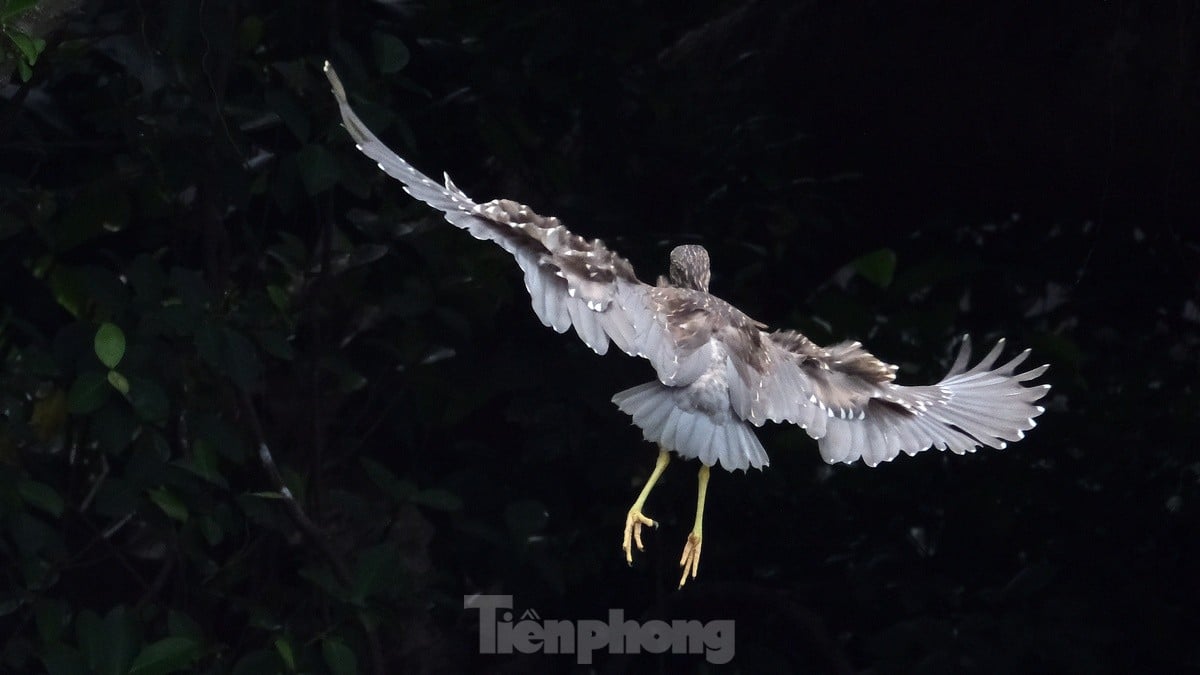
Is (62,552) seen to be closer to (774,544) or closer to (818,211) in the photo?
(774,544)

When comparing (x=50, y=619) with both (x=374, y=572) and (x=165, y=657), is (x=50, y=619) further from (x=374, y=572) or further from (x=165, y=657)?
(x=374, y=572)

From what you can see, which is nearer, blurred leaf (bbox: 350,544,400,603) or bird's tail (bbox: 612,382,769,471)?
bird's tail (bbox: 612,382,769,471)

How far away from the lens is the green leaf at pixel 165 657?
2.62 meters

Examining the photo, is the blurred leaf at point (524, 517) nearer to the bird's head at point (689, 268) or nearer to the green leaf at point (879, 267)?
the green leaf at point (879, 267)

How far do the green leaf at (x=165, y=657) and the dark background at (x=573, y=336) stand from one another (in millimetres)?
16

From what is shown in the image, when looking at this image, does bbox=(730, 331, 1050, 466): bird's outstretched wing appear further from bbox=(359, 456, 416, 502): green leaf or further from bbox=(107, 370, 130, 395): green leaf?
bbox=(107, 370, 130, 395): green leaf

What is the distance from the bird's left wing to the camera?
1.78 meters

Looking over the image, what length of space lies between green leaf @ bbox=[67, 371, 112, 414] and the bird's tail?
3.75 ft

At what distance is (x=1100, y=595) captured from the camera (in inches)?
128

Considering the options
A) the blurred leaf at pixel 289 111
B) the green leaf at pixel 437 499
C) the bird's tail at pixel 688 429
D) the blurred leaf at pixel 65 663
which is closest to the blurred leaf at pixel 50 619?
the blurred leaf at pixel 65 663

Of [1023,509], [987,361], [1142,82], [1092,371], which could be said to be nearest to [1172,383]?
[1092,371]

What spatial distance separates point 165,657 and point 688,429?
126 centimetres

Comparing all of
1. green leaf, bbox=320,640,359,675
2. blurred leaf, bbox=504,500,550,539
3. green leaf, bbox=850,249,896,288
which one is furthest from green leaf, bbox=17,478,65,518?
green leaf, bbox=850,249,896,288

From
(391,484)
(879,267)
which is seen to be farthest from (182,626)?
(879,267)
